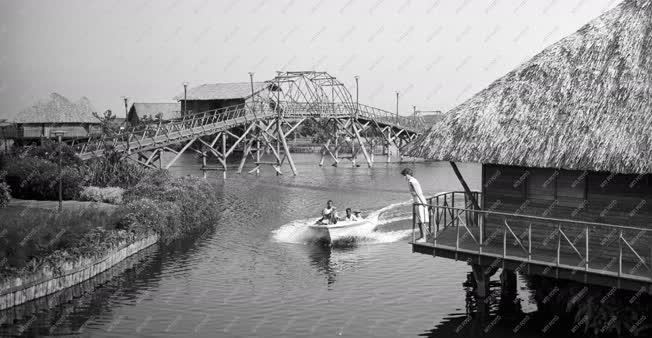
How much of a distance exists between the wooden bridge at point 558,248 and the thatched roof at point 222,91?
173 ft

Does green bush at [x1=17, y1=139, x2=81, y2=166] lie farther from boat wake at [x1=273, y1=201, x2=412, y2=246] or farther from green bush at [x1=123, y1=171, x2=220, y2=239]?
boat wake at [x1=273, y1=201, x2=412, y2=246]

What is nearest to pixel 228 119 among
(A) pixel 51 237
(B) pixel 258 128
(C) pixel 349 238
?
(B) pixel 258 128

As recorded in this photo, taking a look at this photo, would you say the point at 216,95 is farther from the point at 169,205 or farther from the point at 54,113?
the point at 169,205

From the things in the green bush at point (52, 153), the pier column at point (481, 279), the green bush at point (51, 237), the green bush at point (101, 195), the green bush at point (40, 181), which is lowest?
the pier column at point (481, 279)

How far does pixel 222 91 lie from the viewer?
250 ft

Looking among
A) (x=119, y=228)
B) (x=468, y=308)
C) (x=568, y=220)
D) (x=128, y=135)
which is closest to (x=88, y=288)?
(x=119, y=228)

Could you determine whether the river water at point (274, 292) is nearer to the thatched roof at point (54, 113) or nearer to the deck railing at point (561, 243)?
the deck railing at point (561, 243)

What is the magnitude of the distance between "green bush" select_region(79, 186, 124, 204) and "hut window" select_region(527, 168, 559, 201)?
Answer: 71.4 feet

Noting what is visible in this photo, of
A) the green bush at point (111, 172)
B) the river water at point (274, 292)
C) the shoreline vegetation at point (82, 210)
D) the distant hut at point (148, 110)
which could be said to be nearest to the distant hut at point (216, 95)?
the distant hut at point (148, 110)

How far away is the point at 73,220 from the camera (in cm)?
2470

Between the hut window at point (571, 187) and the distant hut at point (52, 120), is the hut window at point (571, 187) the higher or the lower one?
the lower one

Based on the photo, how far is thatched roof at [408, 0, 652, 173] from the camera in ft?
56.8

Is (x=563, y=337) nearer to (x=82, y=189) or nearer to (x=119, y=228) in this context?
(x=119, y=228)

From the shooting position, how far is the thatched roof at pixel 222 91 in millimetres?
72250
